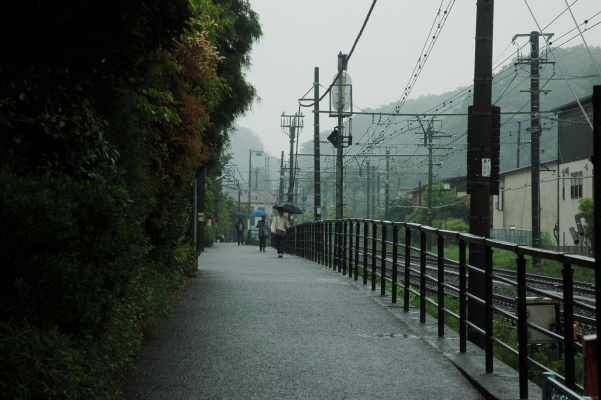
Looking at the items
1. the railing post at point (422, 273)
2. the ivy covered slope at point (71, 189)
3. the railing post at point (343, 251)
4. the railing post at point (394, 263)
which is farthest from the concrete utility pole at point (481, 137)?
the railing post at point (343, 251)

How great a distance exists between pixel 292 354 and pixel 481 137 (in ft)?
12.5

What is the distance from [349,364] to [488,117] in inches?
155

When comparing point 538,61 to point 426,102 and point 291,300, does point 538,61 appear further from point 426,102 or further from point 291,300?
point 426,102

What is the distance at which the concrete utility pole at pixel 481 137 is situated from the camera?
981 cm

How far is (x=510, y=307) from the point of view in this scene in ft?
55.9

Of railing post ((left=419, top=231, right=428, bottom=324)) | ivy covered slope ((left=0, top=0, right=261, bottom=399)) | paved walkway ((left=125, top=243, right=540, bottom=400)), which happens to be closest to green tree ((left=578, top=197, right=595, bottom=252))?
paved walkway ((left=125, top=243, right=540, bottom=400))

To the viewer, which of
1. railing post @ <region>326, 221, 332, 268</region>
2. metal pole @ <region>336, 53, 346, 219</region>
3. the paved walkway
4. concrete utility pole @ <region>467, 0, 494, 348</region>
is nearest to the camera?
the paved walkway

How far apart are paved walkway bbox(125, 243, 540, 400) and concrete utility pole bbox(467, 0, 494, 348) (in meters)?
0.89

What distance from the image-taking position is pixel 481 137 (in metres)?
9.98

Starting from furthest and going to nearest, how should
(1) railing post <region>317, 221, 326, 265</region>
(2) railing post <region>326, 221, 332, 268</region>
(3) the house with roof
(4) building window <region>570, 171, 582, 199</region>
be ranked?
(4) building window <region>570, 171, 582, 199</region>, (3) the house with roof, (1) railing post <region>317, 221, 326, 265</region>, (2) railing post <region>326, 221, 332, 268</region>

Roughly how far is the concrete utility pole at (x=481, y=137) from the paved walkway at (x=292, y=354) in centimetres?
89

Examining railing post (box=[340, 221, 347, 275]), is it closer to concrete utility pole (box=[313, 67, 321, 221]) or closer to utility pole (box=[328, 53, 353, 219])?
utility pole (box=[328, 53, 353, 219])

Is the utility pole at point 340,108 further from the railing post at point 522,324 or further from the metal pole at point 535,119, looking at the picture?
the railing post at point 522,324

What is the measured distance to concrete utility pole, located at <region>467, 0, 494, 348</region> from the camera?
9.81 metres
